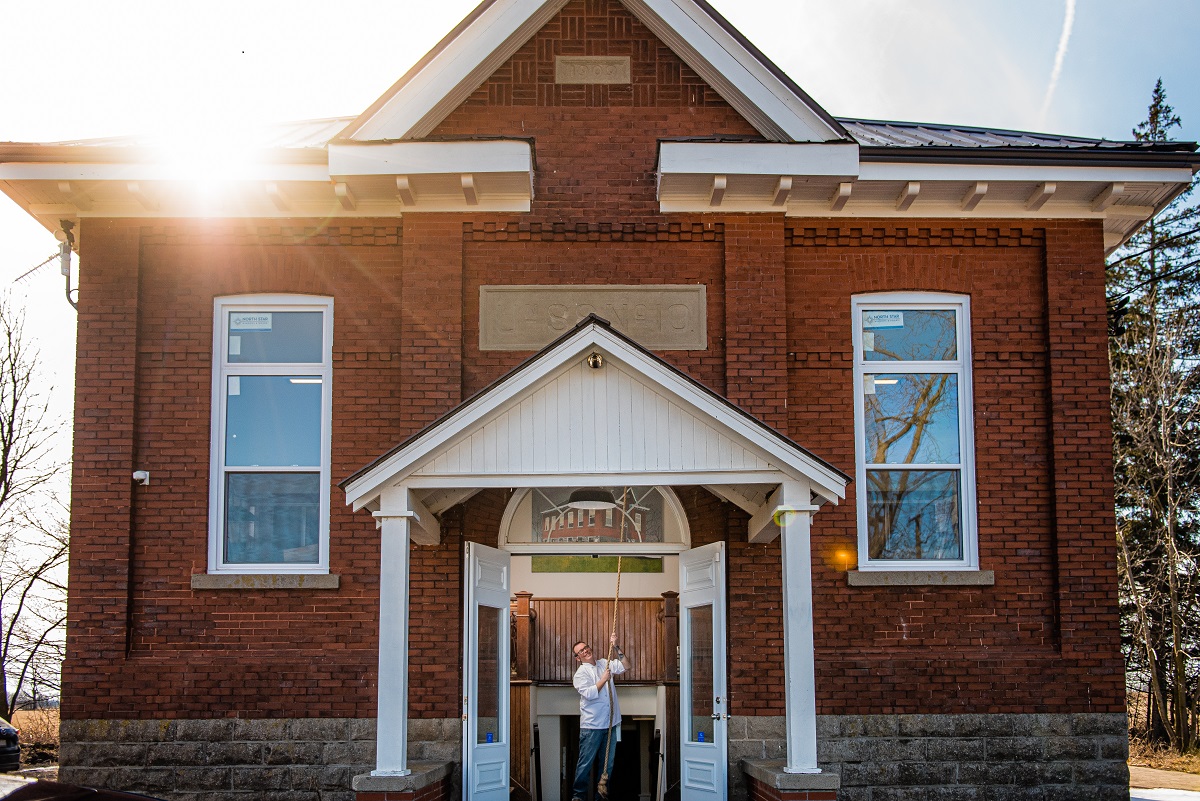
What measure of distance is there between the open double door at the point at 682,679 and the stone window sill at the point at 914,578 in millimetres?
1285

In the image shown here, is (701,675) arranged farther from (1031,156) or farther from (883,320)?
(1031,156)

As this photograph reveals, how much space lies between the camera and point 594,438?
918 centimetres

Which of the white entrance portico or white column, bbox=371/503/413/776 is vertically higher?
the white entrance portico

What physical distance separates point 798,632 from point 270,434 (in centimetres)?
534

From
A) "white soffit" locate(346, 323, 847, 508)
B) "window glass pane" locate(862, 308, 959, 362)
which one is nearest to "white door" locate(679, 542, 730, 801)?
"white soffit" locate(346, 323, 847, 508)

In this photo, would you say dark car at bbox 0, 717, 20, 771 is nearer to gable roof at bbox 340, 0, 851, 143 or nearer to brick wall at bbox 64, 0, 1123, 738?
brick wall at bbox 64, 0, 1123, 738

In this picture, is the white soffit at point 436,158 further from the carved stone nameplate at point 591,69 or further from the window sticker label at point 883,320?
the window sticker label at point 883,320

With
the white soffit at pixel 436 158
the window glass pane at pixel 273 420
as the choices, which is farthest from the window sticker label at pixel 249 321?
the white soffit at pixel 436 158

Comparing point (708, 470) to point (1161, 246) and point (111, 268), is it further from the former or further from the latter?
point (1161, 246)

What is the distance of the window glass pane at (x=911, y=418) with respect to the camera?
456 inches

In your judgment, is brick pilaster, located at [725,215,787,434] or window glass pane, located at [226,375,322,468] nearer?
brick pilaster, located at [725,215,787,434]

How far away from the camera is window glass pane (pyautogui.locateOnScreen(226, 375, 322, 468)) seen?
452 inches

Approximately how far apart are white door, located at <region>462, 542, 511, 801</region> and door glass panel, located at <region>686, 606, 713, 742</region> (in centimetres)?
172

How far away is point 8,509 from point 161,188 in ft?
40.0
